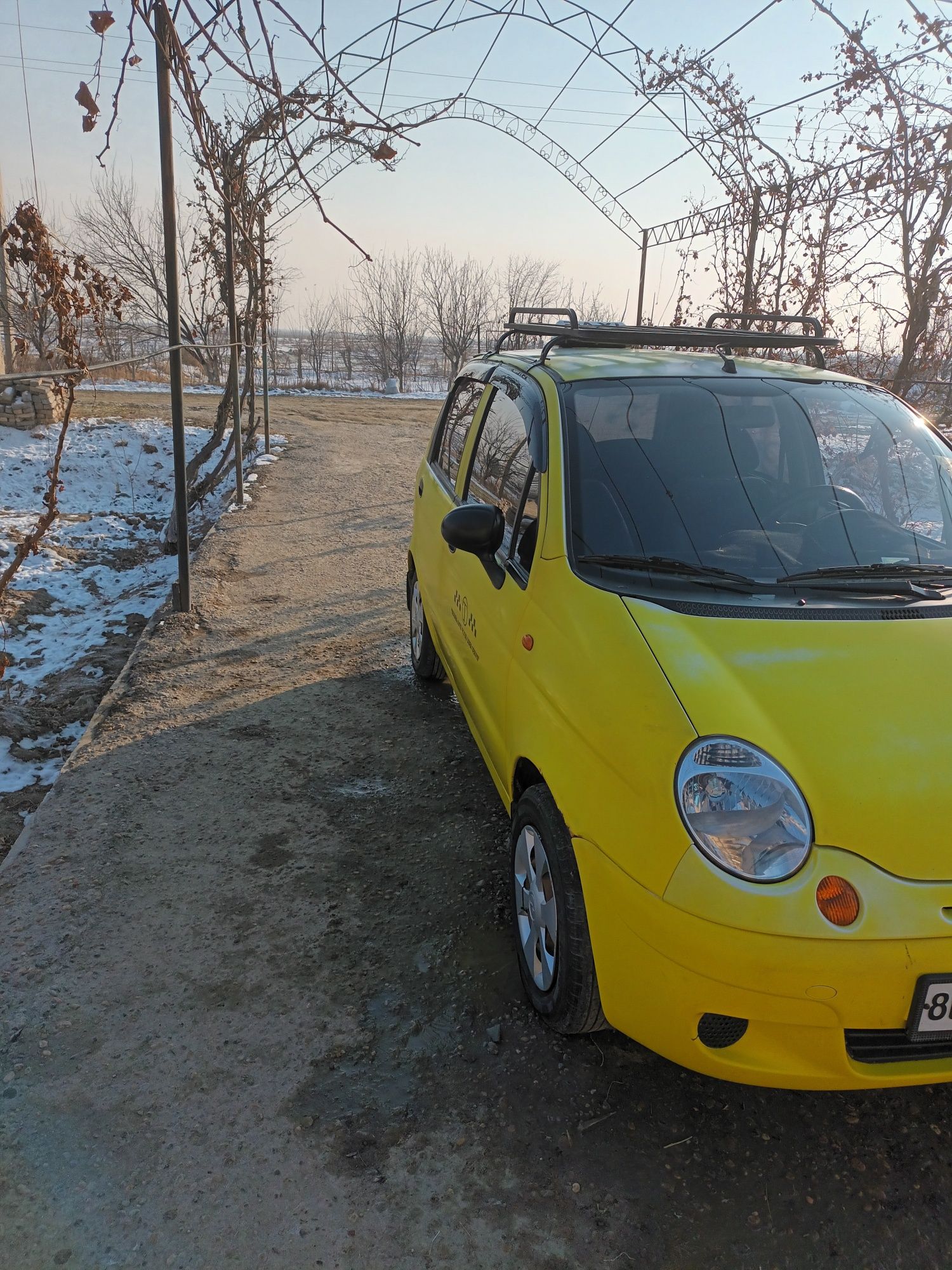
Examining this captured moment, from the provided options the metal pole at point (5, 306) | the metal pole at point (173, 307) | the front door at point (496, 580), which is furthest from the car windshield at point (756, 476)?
the metal pole at point (5, 306)

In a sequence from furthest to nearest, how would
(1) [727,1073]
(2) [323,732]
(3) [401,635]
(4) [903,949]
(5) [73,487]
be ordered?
(5) [73,487] < (3) [401,635] < (2) [323,732] < (1) [727,1073] < (4) [903,949]

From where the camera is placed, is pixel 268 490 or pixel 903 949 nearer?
pixel 903 949

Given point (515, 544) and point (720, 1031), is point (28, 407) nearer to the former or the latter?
point (515, 544)

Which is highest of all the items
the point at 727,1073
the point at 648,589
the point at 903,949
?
the point at 648,589

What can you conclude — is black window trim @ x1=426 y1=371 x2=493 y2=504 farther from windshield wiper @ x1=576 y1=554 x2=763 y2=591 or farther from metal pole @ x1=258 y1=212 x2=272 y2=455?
metal pole @ x1=258 y1=212 x2=272 y2=455

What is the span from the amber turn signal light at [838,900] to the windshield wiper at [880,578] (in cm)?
99

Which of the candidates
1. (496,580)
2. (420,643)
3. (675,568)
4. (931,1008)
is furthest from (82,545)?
(931,1008)

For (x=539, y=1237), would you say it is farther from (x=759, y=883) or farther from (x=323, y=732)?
(x=323, y=732)

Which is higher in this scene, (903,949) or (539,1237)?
(903,949)

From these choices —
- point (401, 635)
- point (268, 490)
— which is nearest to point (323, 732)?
point (401, 635)

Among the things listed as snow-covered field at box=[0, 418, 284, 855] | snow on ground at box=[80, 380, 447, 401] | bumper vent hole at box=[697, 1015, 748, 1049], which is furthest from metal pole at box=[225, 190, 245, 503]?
snow on ground at box=[80, 380, 447, 401]

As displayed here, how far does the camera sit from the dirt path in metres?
1.95

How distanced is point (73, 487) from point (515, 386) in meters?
10.7

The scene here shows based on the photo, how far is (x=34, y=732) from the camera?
16.0 ft
